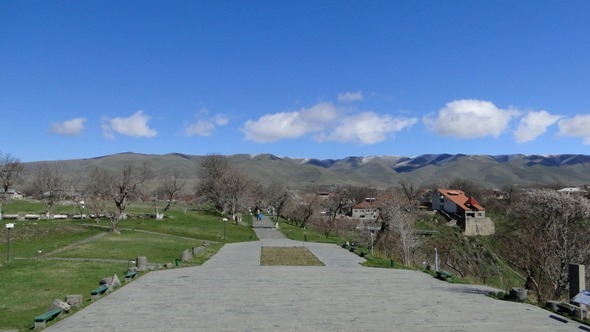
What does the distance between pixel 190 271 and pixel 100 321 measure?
1136 cm

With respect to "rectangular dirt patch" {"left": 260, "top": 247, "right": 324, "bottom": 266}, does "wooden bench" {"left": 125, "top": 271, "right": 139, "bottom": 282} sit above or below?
above

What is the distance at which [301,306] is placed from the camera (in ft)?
48.5

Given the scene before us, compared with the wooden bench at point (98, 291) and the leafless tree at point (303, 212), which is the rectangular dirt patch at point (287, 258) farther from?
the leafless tree at point (303, 212)

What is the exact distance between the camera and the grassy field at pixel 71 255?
17.7 metres

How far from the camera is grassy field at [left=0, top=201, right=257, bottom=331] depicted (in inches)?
698

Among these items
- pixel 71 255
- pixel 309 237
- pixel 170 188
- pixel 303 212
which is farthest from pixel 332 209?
pixel 71 255

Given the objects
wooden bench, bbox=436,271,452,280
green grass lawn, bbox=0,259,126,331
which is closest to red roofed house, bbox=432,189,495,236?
wooden bench, bbox=436,271,452,280

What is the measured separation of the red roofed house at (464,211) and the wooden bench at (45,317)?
7709 centimetres

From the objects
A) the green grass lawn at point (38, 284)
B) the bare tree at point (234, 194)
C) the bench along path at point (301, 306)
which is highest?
the bare tree at point (234, 194)

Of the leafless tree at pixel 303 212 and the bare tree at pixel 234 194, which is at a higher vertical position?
the bare tree at pixel 234 194

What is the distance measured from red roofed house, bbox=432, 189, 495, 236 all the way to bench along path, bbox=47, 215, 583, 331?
2587 inches

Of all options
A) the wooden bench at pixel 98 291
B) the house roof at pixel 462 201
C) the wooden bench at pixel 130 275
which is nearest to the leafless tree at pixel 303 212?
the house roof at pixel 462 201

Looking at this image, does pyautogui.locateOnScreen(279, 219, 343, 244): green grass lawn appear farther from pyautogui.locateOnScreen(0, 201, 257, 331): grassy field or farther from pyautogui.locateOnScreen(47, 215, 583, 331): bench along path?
pyautogui.locateOnScreen(47, 215, 583, 331): bench along path

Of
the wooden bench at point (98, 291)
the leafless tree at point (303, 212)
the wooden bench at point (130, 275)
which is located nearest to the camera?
the wooden bench at point (98, 291)
